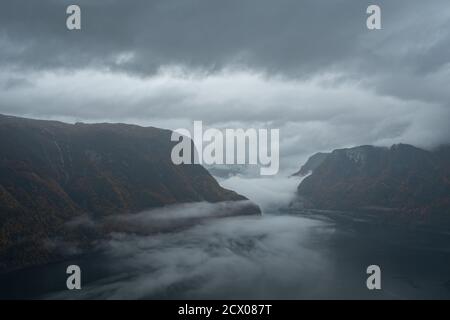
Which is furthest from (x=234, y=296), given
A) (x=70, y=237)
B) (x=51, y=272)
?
(x=70, y=237)

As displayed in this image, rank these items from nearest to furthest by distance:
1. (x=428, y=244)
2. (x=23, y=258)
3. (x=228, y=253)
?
(x=23, y=258) → (x=228, y=253) → (x=428, y=244)

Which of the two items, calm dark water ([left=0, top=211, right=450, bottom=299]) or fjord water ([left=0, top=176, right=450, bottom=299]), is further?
fjord water ([left=0, top=176, right=450, bottom=299])

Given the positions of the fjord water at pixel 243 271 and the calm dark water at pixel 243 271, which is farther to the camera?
the fjord water at pixel 243 271
